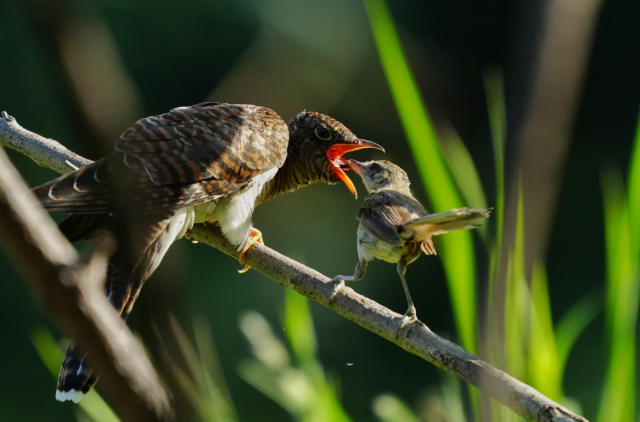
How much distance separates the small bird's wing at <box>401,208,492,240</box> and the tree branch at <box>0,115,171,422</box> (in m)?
1.23

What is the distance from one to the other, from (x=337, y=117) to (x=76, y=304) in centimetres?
524

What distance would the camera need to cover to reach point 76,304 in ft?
1.49

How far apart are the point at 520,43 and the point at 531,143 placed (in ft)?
1.50

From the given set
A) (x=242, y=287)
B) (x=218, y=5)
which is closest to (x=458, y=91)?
(x=218, y=5)

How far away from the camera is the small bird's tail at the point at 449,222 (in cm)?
158

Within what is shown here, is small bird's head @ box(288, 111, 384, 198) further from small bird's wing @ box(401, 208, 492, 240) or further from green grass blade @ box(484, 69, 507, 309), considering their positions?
green grass blade @ box(484, 69, 507, 309)

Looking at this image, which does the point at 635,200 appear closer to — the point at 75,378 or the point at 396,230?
the point at 396,230

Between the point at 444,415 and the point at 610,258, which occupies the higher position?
the point at 610,258

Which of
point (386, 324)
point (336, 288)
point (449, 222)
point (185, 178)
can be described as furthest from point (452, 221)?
point (185, 178)

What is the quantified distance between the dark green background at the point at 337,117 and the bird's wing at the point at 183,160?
2.41 meters

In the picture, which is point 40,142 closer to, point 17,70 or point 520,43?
point 520,43

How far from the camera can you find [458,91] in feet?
18.6

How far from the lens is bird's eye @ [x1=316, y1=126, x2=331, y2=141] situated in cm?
288

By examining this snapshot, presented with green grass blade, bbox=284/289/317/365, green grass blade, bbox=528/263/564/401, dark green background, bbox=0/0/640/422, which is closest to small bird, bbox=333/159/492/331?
green grass blade, bbox=284/289/317/365
